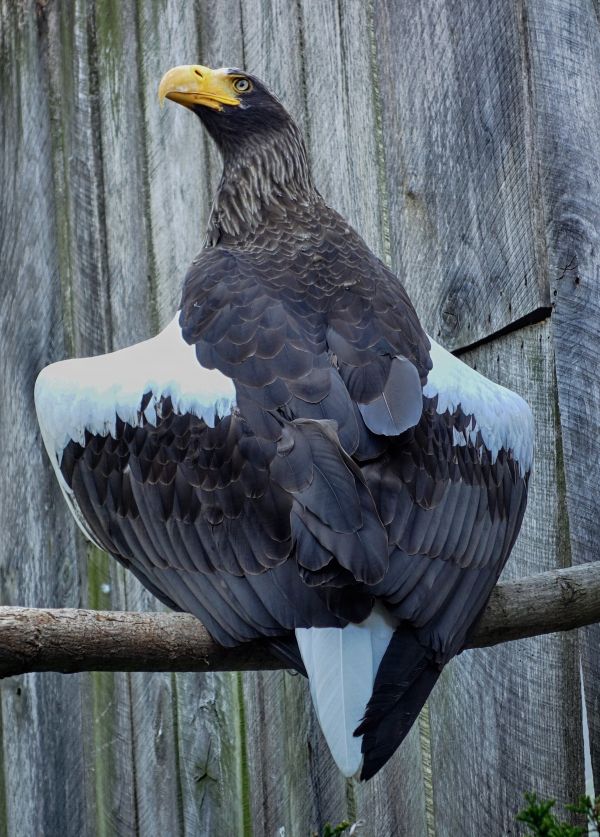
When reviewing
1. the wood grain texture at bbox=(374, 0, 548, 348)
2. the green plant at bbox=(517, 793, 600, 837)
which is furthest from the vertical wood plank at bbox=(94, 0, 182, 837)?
the green plant at bbox=(517, 793, 600, 837)

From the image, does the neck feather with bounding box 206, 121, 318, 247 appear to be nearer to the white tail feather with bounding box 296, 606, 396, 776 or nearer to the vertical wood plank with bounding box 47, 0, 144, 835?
the vertical wood plank with bounding box 47, 0, 144, 835

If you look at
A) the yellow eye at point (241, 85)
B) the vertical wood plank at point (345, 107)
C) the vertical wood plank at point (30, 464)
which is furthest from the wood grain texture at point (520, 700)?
the vertical wood plank at point (30, 464)

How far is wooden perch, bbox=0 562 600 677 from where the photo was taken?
1.82m

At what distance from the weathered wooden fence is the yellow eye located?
0.16m

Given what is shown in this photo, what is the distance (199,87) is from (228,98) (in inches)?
3.2

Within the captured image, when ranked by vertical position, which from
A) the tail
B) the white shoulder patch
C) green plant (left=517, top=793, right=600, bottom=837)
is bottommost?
green plant (left=517, top=793, right=600, bottom=837)

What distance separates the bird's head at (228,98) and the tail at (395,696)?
169cm

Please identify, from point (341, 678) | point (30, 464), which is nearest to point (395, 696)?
point (341, 678)

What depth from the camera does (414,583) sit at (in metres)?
2.27

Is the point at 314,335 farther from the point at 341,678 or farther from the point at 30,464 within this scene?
the point at 30,464

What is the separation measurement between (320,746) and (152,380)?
107 cm

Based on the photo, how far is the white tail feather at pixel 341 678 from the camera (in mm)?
2111

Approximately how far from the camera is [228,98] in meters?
3.37

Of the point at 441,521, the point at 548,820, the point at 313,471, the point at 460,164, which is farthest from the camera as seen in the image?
the point at 460,164
